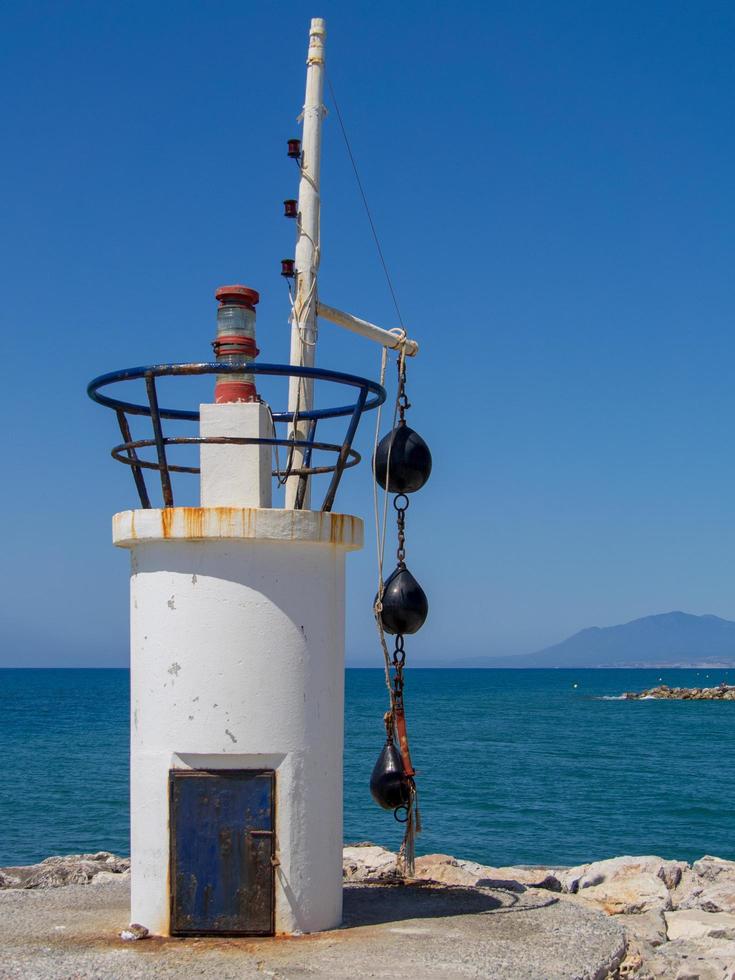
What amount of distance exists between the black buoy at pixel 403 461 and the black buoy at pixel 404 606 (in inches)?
30.0

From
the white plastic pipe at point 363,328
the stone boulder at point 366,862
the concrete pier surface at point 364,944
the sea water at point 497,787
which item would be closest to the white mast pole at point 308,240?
the white plastic pipe at point 363,328

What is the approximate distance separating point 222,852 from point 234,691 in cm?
102

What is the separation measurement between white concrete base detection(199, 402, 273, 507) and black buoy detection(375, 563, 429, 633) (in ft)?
6.31

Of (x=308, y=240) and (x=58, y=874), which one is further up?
(x=308, y=240)

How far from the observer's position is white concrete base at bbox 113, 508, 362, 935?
8.11 meters

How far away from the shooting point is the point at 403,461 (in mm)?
10180

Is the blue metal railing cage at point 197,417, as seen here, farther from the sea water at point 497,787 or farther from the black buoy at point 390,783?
the sea water at point 497,787

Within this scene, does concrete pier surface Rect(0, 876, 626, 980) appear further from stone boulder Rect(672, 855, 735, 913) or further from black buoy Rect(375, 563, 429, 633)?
stone boulder Rect(672, 855, 735, 913)

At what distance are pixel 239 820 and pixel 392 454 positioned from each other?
340cm

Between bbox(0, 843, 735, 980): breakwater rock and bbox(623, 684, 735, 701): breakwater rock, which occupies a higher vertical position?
bbox(0, 843, 735, 980): breakwater rock

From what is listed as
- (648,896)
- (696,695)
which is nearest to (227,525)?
(648,896)

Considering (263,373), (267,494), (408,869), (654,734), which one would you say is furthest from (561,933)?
(654,734)

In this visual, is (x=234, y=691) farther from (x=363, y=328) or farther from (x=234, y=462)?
(x=363, y=328)

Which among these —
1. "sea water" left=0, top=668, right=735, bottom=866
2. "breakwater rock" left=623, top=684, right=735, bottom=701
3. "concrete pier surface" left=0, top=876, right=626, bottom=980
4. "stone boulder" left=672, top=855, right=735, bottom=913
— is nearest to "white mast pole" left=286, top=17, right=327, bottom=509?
"concrete pier surface" left=0, top=876, right=626, bottom=980
